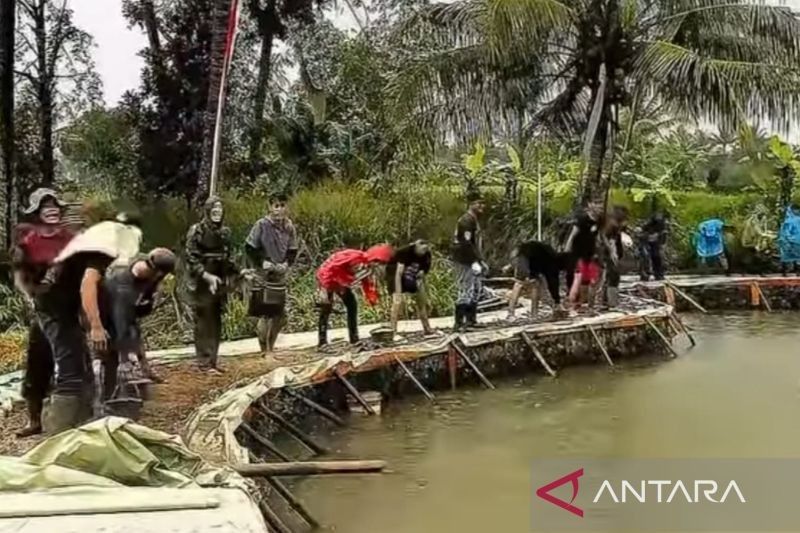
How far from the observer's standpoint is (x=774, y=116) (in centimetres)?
1501

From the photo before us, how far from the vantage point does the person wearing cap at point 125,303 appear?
24.3 ft

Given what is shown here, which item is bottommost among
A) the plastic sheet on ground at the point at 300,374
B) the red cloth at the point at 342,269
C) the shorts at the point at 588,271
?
the plastic sheet on ground at the point at 300,374

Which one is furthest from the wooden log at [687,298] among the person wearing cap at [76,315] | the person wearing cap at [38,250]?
the person wearing cap at [76,315]

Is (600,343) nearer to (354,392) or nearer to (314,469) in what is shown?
(354,392)

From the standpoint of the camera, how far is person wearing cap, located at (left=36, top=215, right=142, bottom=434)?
22.1 ft

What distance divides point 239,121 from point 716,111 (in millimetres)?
9006

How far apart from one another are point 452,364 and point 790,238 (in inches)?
420

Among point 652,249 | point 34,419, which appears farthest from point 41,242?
point 652,249

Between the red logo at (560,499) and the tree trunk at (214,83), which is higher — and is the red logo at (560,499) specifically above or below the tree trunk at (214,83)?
below

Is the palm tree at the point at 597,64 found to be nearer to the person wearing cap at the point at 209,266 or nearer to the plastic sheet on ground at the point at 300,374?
the plastic sheet on ground at the point at 300,374

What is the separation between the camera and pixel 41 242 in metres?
7.03

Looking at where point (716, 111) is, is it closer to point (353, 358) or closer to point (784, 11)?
point (784, 11)

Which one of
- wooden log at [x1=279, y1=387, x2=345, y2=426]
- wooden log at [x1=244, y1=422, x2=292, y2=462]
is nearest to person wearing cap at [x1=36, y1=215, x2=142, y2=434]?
wooden log at [x1=244, y1=422, x2=292, y2=462]

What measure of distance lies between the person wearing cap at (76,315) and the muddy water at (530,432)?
176cm
